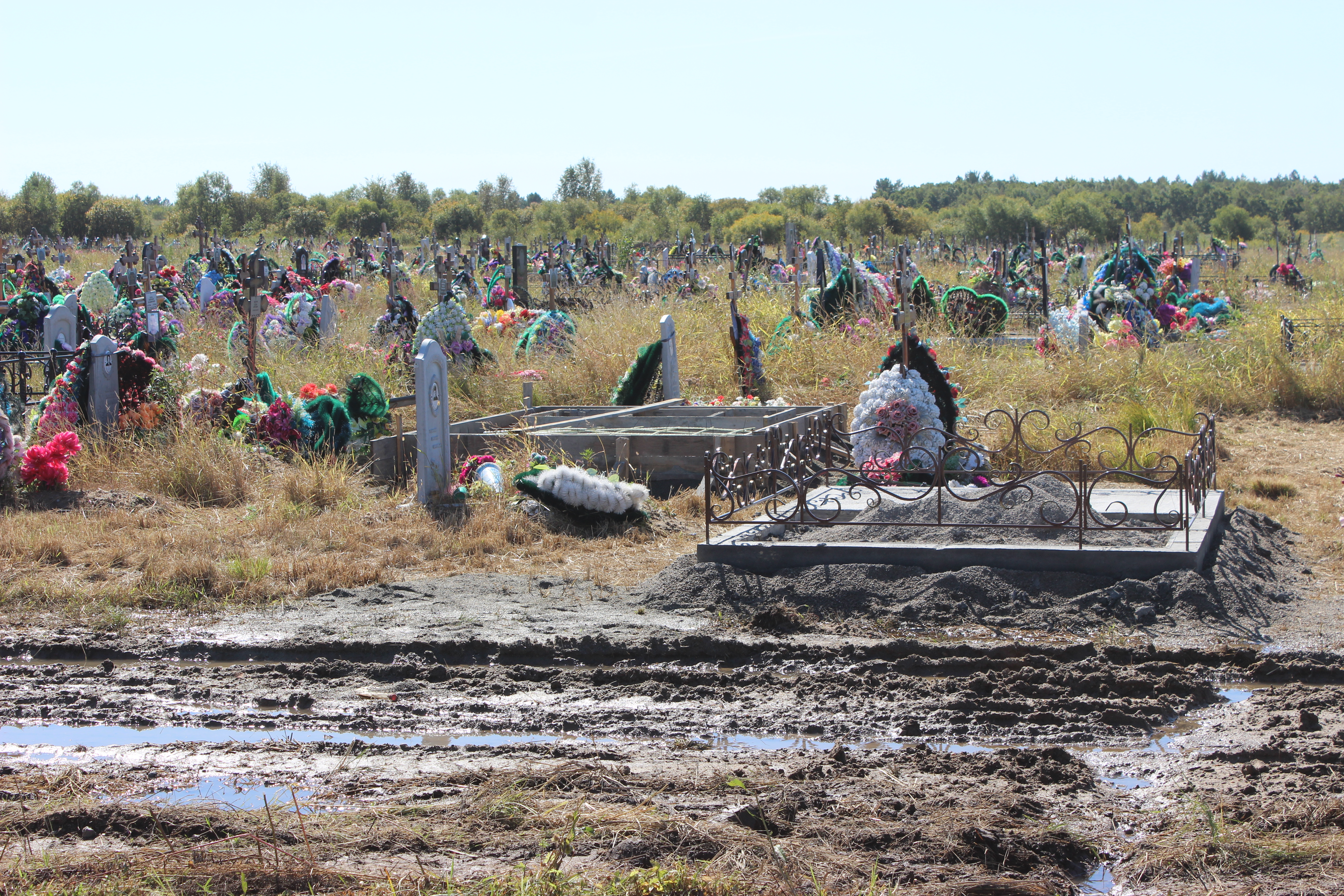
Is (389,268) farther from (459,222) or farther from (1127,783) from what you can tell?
(459,222)

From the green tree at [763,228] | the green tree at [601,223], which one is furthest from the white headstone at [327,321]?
the green tree at [601,223]

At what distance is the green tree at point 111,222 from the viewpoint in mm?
57781

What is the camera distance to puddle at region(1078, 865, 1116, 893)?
143 inches

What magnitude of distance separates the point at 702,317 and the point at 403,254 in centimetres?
2607

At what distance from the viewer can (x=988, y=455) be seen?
392 inches

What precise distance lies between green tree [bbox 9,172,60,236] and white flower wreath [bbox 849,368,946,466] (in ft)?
180

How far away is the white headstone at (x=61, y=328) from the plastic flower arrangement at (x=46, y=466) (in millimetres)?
4157

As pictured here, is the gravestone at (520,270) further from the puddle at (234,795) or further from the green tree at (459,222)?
the green tree at (459,222)

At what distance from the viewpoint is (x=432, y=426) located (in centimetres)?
1002

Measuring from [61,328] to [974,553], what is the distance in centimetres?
1134

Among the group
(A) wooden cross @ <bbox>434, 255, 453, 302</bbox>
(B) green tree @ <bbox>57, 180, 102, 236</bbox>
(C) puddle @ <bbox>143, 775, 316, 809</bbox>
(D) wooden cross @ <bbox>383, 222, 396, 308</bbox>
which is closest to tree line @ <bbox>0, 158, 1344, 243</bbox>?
(B) green tree @ <bbox>57, 180, 102, 236</bbox>

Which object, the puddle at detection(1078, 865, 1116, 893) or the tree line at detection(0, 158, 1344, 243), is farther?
the tree line at detection(0, 158, 1344, 243)

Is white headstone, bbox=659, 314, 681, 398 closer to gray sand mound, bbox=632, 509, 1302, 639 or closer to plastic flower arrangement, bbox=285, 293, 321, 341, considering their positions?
gray sand mound, bbox=632, 509, 1302, 639

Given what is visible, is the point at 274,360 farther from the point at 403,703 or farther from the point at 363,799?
the point at 363,799
